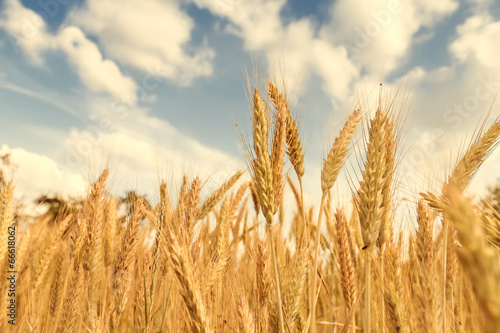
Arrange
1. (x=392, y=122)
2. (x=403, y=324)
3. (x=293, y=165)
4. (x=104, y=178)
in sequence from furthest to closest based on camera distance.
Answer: (x=104, y=178)
(x=293, y=165)
(x=403, y=324)
(x=392, y=122)

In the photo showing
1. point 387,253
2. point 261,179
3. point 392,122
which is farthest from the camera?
point 387,253

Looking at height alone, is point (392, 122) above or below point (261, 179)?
above

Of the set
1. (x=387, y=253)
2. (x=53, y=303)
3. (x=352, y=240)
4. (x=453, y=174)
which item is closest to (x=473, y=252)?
(x=453, y=174)

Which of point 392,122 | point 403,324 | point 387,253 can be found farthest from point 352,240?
point 392,122

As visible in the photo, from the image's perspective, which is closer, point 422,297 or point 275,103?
point 422,297

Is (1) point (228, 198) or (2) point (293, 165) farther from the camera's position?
(1) point (228, 198)

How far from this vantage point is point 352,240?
2850 mm

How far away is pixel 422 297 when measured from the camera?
1.87 meters

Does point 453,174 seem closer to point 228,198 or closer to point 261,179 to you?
point 261,179

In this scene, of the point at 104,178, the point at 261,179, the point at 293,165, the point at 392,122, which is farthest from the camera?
the point at 104,178

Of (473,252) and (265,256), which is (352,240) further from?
(473,252)

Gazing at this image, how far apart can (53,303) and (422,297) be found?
10.4 ft

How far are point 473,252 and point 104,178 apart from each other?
285 cm

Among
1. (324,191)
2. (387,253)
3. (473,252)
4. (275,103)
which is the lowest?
(473,252)
